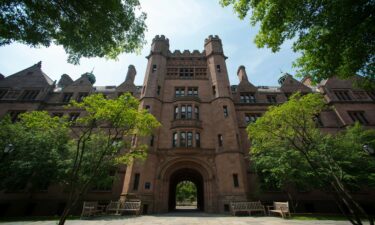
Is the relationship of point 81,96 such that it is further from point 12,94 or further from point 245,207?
point 245,207

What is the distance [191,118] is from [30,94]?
2531cm

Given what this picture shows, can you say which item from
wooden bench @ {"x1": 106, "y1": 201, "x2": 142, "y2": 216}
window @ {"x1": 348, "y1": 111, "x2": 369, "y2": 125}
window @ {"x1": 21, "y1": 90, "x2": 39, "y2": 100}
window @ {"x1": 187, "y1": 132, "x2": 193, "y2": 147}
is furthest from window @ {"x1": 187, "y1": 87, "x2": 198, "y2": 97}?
window @ {"x1": 21, "y1": 90, "x2": 39, "y2": 100}

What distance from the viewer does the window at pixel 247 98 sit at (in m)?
27.8

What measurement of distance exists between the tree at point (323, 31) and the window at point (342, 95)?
22774 millimetres

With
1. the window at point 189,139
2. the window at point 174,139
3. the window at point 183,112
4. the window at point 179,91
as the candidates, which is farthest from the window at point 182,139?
the window at point 179,91

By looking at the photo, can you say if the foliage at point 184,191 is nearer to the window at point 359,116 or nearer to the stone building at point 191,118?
the stone building at point 191,118

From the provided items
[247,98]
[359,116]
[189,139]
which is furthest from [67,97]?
[359,116]

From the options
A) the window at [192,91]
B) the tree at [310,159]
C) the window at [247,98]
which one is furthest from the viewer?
the window at [247,98]

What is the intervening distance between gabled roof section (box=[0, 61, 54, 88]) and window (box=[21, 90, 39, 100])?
96 centimetres

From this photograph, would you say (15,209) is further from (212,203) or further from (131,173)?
(212,203)

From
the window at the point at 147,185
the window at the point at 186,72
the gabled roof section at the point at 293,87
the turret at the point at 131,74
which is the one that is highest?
the turret at the point at 131,74

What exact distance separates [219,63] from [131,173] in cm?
→ 1939

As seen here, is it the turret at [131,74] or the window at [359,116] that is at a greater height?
the turret at [131,74]

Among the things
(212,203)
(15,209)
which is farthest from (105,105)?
(15,209)
